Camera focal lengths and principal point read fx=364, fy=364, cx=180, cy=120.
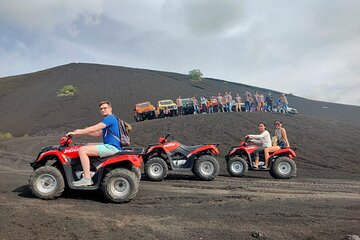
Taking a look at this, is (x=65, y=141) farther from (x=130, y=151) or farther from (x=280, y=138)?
(x=280, y=138)

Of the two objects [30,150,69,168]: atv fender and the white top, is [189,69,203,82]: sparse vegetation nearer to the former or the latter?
the white top

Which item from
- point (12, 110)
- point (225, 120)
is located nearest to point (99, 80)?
point (12, 110)

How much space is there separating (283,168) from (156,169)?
12.6 feet

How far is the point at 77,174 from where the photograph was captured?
6.28 meters

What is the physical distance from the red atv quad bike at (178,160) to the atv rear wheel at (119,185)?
3390mm

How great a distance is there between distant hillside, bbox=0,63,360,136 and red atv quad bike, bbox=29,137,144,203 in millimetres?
25067

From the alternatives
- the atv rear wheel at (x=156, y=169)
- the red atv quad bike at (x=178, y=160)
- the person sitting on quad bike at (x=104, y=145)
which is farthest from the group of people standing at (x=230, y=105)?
the person sitting on quad bike at (x=104, y=145)

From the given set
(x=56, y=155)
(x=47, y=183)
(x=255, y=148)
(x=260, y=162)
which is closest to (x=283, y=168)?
(x=260, y=162)

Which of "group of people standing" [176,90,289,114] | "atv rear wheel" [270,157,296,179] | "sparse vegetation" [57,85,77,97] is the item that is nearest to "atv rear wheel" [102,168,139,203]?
"atv rear wheel" [270,157,296,179]

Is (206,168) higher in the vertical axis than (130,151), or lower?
lower

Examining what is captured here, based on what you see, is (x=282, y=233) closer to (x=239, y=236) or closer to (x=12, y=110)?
(x=239, y=236)

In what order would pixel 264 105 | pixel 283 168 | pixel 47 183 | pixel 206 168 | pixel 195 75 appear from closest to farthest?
pixel 47 183 < pixel 206 168 < pixel 283 168 < pixel 264 105 < pixel 195 75

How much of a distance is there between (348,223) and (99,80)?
45130 mm

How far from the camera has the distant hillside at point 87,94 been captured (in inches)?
1347
